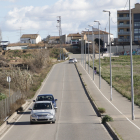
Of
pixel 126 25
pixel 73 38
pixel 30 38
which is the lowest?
pixel 73 38

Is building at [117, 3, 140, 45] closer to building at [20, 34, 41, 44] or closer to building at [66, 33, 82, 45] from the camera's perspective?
building at [66, 33, 82, 45]

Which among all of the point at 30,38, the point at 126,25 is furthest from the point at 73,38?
the point at 126,25

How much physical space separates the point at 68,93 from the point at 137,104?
1263 cm

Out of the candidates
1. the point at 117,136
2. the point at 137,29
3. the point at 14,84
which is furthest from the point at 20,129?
the point at 137,29

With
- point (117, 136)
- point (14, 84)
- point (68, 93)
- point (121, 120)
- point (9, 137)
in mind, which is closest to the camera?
point (117, 136)

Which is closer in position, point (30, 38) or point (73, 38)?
point (73, 38)

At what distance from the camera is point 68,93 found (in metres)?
36.2

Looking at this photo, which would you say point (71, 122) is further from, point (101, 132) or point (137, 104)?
point (137, 104)

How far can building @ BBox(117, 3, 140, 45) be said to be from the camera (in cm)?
9744

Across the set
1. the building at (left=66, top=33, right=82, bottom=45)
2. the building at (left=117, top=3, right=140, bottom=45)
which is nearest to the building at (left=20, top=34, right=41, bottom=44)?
the building at (left=66, top=33, right=82, bottom=45)

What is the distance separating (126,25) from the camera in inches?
3989

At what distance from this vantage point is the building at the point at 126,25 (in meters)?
97.4

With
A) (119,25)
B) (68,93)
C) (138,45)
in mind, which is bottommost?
(68,93)

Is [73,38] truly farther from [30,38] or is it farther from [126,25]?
[126,25]
